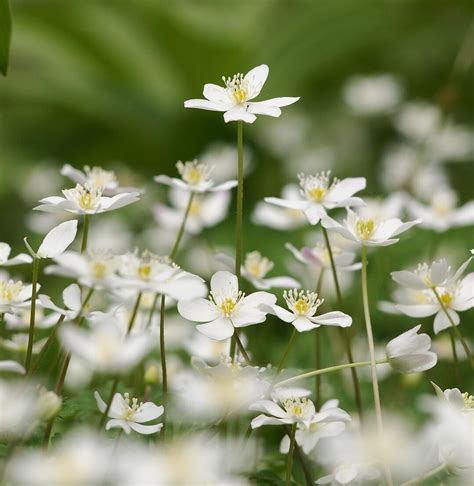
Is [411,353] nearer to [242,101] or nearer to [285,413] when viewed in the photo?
[285,413]

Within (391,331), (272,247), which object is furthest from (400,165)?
(391,331)

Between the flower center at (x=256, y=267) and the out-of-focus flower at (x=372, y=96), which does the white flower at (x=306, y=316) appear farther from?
the out-of-focus flower at (x=372, y=96)

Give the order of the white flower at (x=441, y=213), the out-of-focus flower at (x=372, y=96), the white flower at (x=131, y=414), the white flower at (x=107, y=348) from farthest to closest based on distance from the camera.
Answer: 1. the out-of-focus flower at (x=372, y=96)
2. the white flower at (x=441, y=213)
3. the white flower at (x=131, y=414)
4. the white flower at (x=107, y=348)

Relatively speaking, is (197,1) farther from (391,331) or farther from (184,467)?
(184,467)

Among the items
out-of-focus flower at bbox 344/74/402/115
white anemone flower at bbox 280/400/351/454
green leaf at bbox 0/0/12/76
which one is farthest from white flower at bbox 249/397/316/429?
out-of-focus flower at bbox 344/74/402/115

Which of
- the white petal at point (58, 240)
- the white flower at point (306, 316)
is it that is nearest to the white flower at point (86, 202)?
the white petal at point (58, 240)
